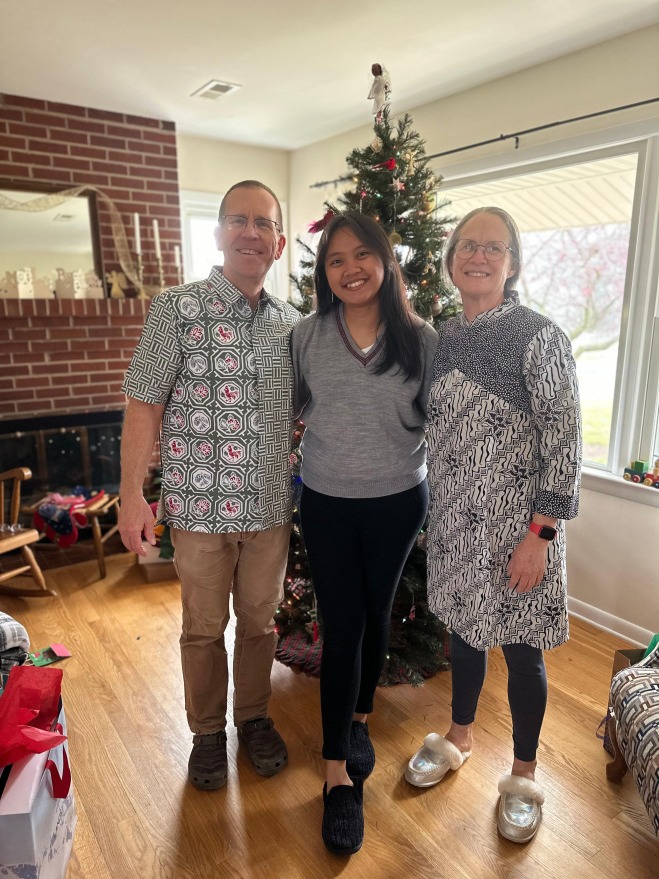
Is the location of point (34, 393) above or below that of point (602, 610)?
above

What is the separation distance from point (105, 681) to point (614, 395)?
7.72ft

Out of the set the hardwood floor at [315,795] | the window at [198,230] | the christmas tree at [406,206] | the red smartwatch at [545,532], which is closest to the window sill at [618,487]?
the hardwood floor at [315,795]

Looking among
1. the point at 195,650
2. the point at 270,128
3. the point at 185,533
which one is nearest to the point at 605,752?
the point at 195,650

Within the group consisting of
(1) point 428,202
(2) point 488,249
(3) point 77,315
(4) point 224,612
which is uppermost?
(1) point 428,202

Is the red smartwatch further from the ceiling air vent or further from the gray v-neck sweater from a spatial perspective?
the ceiling air vent

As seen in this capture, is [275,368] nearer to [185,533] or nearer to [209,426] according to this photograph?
[209,426]

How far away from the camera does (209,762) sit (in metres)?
1.75

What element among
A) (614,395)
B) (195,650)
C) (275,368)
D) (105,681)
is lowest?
(105,681)

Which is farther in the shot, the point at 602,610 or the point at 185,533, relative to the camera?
the point at 602,610

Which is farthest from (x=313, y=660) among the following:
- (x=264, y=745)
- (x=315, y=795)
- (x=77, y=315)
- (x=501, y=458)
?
(x=77, y=315)

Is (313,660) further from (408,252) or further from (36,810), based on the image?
(408,252)

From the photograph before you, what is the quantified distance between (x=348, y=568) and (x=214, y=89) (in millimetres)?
2576

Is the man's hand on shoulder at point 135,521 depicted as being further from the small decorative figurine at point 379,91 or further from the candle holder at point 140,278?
the candle holder at point 140,278

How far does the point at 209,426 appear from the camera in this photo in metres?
1.55
